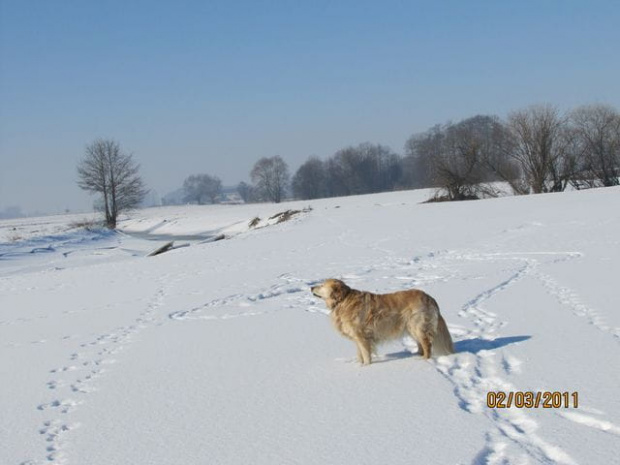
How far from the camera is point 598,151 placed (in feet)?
139

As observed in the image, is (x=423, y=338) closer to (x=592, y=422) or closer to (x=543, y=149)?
(x=592, y=422)

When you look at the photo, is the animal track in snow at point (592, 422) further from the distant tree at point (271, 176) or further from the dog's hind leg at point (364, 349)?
the distant tree at point (271, 176)

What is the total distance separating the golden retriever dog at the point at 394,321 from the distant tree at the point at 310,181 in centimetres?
11043

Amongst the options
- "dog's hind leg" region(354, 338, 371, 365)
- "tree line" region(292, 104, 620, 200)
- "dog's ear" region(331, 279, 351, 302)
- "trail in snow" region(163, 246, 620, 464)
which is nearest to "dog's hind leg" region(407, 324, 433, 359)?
"trail in snow" region(163, 246, 620, 464)

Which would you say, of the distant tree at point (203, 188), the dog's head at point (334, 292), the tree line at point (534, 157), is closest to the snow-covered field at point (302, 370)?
the dog's head at point (334, 292)

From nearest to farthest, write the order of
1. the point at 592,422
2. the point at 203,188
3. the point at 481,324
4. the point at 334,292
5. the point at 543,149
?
the point at 592,422, the point at 334,292, the point at 481,324, the point at 543,149, the point at 203,188

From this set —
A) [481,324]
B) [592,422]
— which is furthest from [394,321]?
[481,324]

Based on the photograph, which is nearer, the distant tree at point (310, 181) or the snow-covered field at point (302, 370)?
the snow-covered field at point (302, 370)

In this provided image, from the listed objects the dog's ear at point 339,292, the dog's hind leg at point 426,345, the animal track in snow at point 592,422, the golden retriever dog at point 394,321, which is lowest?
the animal track in snow at point 592,422

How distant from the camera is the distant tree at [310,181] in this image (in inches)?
4611

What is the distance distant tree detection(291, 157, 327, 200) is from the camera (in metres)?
117

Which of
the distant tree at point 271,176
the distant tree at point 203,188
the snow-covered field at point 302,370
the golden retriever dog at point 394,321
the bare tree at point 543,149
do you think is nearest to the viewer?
the snow-covered field at point 302,370

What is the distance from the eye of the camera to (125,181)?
58250 mm

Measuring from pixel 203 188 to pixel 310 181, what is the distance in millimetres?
62650
